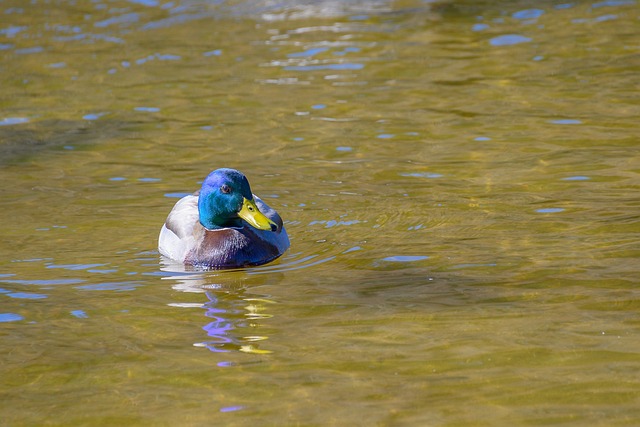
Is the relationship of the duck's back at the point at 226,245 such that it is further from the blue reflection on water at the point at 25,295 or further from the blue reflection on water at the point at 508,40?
the blue reflection on water at the point at 508,40

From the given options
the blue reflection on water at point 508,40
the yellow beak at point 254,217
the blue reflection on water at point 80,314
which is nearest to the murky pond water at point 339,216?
the blue reflection on water at point 80,314

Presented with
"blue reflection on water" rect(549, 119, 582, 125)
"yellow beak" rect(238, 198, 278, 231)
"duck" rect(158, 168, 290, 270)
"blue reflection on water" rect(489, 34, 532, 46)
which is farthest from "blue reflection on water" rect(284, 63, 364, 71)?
"yellow beak" rect(238, 198, 278, 231)

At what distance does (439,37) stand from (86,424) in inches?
433

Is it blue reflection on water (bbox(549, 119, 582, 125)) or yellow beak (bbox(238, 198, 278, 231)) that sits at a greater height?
yellow beak (bbox(238, 198, 278, 231))

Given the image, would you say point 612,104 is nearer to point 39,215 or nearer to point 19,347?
point 39,215

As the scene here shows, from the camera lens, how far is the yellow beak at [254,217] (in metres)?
8.00

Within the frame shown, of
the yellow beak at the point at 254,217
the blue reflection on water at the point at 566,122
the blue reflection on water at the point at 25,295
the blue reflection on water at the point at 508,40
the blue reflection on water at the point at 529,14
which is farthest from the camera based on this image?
the blue reflection on water at the point at 529,14

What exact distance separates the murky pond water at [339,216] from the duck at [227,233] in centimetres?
20

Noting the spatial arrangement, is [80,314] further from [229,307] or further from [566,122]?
[566,122]

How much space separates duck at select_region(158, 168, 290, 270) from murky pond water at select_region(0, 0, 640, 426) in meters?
0.20

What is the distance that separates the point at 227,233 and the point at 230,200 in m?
0.25

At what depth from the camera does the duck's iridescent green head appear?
26.6ft

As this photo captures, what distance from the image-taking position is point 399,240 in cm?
825

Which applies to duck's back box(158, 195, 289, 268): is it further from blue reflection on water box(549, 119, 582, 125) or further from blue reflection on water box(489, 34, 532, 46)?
blue reflection on water box(489, 34, 532, 46)
